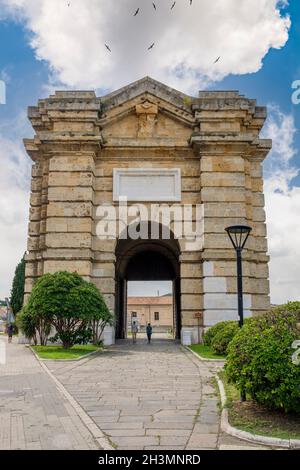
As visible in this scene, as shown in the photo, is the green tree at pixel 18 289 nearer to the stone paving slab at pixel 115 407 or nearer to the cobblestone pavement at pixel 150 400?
the cobblestone pavement at pixel 150 400

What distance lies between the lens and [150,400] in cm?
743

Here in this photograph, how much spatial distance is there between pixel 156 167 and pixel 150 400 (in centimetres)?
1382

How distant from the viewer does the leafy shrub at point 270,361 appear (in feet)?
18.8

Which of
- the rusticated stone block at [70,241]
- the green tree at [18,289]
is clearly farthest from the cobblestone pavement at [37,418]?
the green tree at [18,289]

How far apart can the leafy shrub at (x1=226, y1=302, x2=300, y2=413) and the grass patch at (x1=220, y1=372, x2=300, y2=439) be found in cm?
16

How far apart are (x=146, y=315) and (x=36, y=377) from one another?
60104mm

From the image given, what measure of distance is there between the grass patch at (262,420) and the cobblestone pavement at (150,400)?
0.28 m

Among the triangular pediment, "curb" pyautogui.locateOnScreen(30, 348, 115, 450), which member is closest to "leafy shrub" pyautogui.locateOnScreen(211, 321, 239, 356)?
"curb" pyautogui.locateOnScreen(30, 348, 115, 450)

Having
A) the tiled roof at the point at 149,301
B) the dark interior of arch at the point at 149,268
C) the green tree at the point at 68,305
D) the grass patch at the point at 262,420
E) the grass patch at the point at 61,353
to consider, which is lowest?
the grass patch at the point at 262,420

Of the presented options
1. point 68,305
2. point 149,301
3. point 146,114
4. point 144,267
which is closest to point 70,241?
point 68,305

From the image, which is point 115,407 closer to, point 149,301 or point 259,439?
point 259,439

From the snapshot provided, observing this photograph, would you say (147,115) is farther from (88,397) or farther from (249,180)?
(88,397)

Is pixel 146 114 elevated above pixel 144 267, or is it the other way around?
pixel 146 114

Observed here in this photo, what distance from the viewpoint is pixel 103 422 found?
5996mm
